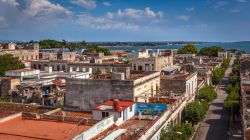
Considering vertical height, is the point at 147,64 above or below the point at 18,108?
above

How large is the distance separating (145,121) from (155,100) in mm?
8148

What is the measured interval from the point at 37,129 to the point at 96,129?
5.27 m

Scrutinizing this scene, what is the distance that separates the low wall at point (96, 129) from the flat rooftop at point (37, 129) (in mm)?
1396

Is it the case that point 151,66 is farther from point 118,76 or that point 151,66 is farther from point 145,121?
point 145,121

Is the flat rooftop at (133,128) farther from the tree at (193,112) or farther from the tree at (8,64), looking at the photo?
the tree at (8,64)

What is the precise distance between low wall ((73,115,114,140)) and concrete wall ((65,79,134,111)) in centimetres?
805

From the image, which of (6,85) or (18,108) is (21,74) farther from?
(18,108)

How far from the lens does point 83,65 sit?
2859 inches

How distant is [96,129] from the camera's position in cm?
2775

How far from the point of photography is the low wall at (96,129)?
24900mm

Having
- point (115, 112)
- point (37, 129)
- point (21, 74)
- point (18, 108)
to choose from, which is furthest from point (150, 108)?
point (21, 74)

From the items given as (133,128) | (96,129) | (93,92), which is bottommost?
(133,128)

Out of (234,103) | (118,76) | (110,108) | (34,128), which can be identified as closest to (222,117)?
(234,103)

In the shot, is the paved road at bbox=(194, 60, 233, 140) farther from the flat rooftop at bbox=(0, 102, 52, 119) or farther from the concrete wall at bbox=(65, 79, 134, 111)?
the flat rooftop at bbox=(0, 102, 52, 119)
